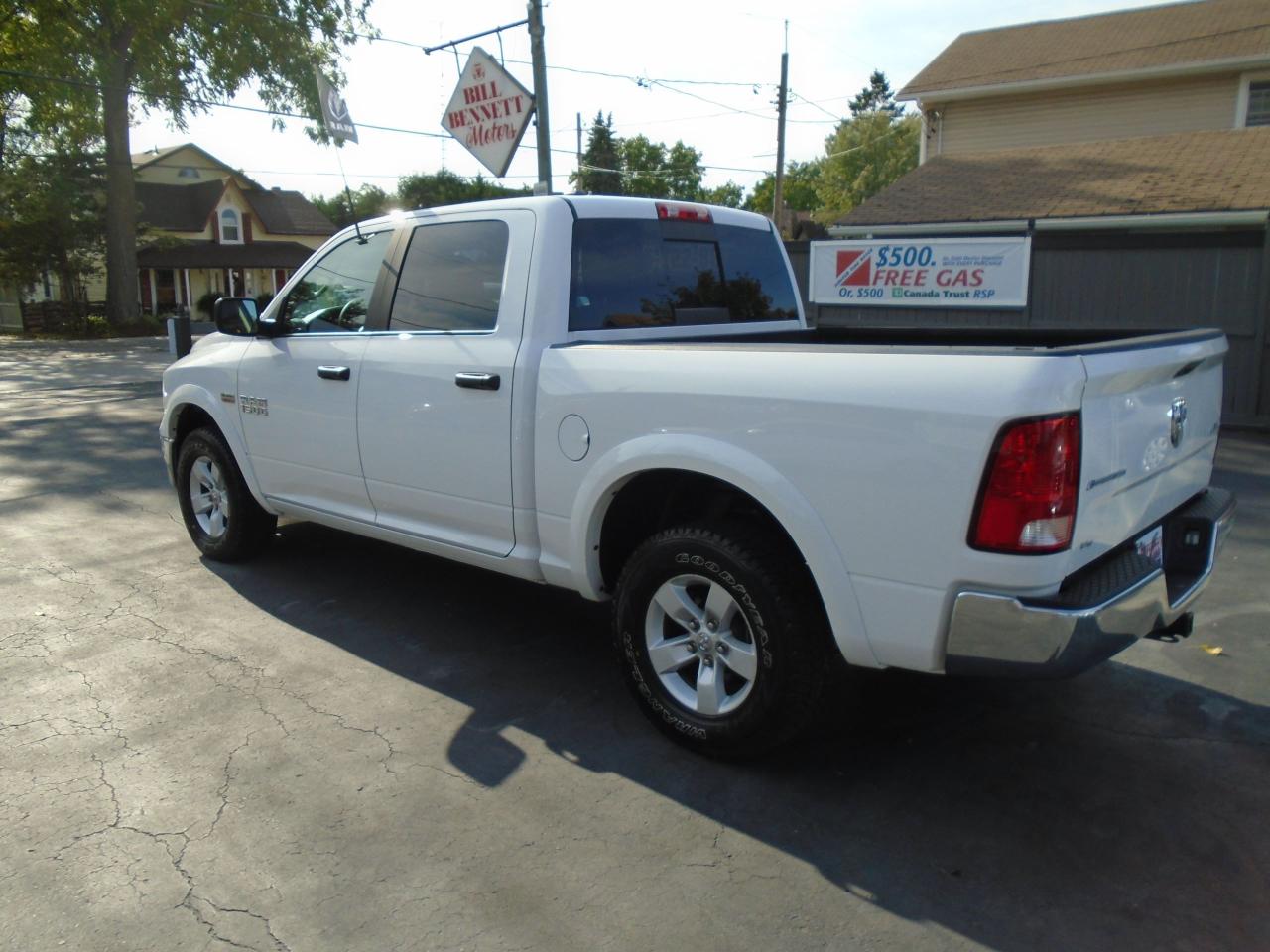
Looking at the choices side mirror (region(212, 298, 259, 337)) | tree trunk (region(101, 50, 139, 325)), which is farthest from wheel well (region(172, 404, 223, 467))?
tree trunk (region(101, 50, 139, 325))

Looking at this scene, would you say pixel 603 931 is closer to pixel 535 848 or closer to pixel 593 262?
pixel 535 848

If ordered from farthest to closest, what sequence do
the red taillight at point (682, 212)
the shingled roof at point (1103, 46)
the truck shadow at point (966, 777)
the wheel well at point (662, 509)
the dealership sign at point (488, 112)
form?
1. the shingled roof at point (1103, 46)
2. the dealership sign at point (488, 112)
3. the red taillight at point (682, 212)
4. the wheel well at point (662, 509)
5. the truck shadow at point (966, 777)

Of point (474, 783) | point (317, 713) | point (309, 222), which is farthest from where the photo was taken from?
point (309, 222)

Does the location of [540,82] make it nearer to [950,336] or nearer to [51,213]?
[950,336]

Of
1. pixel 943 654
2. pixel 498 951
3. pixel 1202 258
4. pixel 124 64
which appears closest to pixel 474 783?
pixel 498 951

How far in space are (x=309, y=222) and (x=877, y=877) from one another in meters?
50.9

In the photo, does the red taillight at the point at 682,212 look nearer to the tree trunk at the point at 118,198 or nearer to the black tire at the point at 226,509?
the black tire at the point at 226,509

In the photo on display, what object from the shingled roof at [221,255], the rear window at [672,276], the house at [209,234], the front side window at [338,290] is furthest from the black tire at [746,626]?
the house at [209,234]

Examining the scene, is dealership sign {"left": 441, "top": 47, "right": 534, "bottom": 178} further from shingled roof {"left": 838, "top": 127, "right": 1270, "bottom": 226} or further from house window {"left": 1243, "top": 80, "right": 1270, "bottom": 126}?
house window {"left": 1243, "top": 80, "right": 1270, "bottom": 126}

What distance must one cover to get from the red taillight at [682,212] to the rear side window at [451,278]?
72cm

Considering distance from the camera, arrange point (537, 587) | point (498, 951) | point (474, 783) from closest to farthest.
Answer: point (498, 951) → point (474, 783) → point (537, 587)

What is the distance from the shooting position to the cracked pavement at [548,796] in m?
2.72

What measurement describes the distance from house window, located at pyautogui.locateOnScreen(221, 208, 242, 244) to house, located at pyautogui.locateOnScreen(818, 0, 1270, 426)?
108ft

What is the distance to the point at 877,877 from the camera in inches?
114
